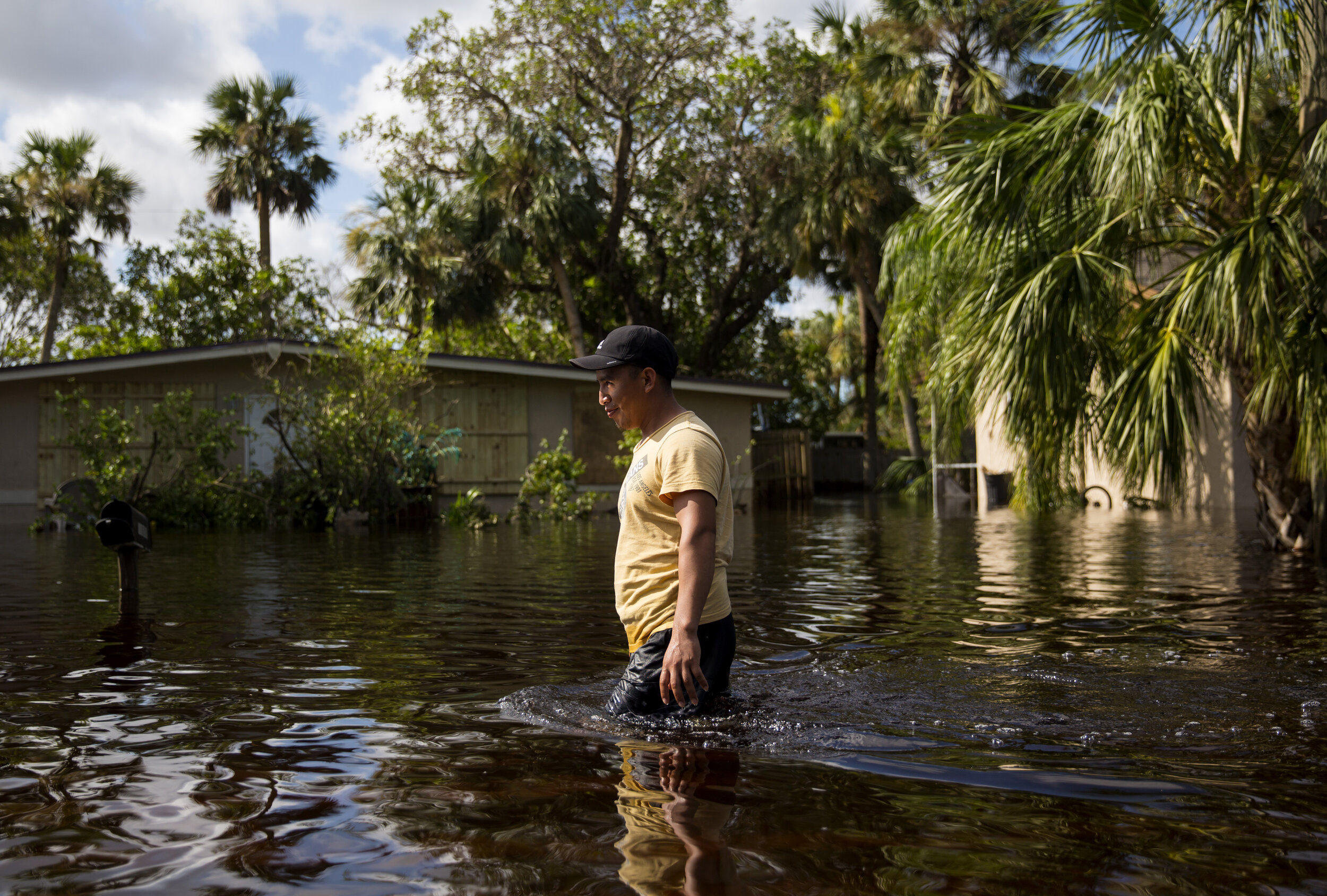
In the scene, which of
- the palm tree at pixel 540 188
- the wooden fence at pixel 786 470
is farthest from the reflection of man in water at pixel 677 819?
the wooden fence at pixel 786 470

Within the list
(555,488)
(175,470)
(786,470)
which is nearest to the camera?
(175,470)

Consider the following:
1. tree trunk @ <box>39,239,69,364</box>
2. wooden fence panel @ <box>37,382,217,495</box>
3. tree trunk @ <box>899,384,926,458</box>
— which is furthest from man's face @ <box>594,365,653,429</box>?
tree trunk @ <box>39,239,69,364</box>

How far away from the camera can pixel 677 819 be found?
3.14 m

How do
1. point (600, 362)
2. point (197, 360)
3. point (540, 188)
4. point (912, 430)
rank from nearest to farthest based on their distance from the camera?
point (600, 362), point (197, 360), point (540, 188), point (912, 430)

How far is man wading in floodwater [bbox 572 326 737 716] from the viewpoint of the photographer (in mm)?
3691

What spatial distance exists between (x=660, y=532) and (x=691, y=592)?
324 millimetres

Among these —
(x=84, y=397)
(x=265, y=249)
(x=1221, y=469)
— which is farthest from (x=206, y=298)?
(x=1221, y=469)

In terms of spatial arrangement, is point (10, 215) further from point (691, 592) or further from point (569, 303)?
point (691, 592)

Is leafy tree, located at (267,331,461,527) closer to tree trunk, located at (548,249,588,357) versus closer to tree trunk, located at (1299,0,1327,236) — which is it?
tree trunk, located at (1299,0,1327,236)

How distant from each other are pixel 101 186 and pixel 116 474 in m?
22.5

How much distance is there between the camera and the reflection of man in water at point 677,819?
2.67m

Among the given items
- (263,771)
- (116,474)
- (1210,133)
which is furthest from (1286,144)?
(116,474)

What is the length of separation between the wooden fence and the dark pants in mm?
28460

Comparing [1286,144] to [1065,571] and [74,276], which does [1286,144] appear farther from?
[74,276]
